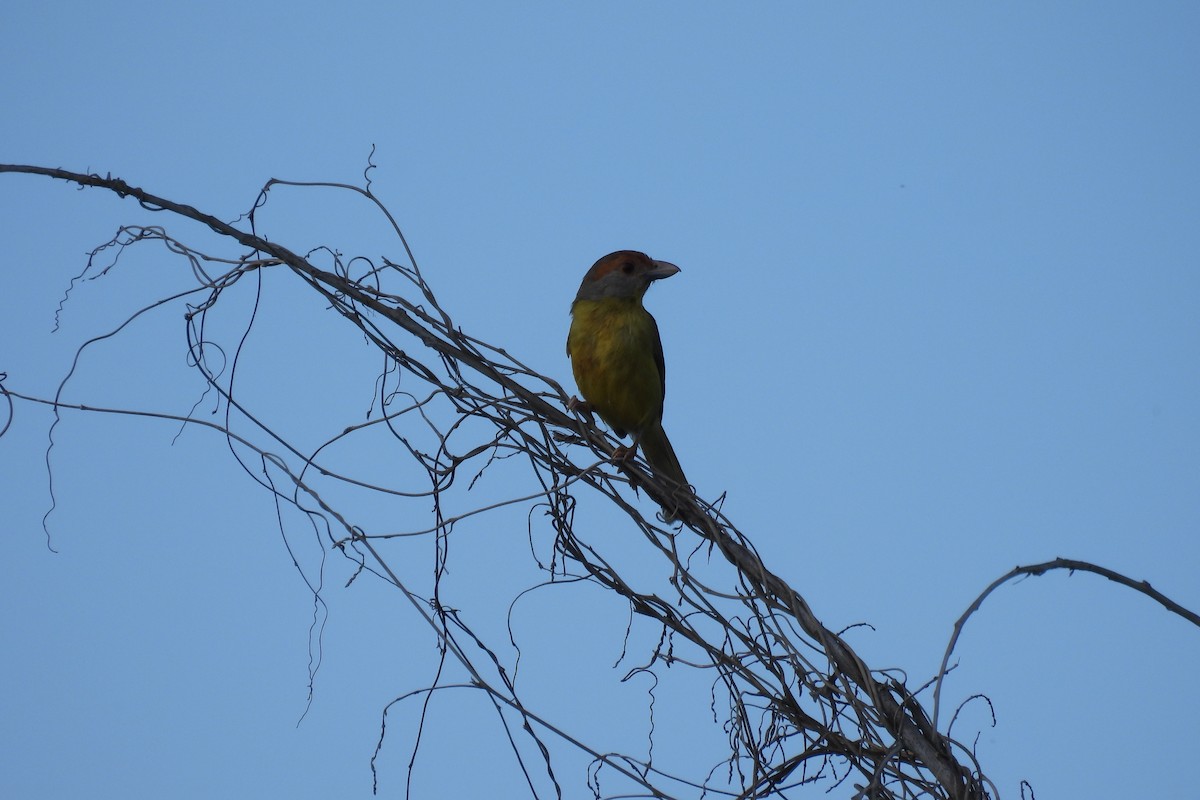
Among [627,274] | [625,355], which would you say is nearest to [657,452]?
[625,355]

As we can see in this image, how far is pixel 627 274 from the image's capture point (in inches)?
189

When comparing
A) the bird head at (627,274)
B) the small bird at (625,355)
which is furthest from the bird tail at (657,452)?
the bird head at (627,274)

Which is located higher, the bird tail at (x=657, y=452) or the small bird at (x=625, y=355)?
the small bird at (x=625, y=355)

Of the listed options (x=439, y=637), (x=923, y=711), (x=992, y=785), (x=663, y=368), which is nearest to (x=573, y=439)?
(x=439, y=637)

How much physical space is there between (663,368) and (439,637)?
2429mm

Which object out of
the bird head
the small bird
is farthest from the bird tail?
the bird head

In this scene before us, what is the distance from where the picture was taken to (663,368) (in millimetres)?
4855

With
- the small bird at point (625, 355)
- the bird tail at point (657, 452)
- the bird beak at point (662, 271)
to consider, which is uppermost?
the bird beak at point (662, 271)

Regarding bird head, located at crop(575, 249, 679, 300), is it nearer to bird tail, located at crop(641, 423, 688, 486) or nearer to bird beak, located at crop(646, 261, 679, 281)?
bird beak, located at crop(646, 261, 679, 281)

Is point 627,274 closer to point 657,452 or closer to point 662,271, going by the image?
point 662,271

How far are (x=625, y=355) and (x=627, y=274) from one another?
1.47 feet

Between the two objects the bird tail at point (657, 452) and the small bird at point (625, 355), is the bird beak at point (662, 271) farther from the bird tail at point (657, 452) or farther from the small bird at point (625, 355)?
the bird tail at point (657, 452)

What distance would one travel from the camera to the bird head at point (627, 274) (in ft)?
15.8

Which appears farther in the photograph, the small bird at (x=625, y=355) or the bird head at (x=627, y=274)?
the bird head at (x=627, y=274)
